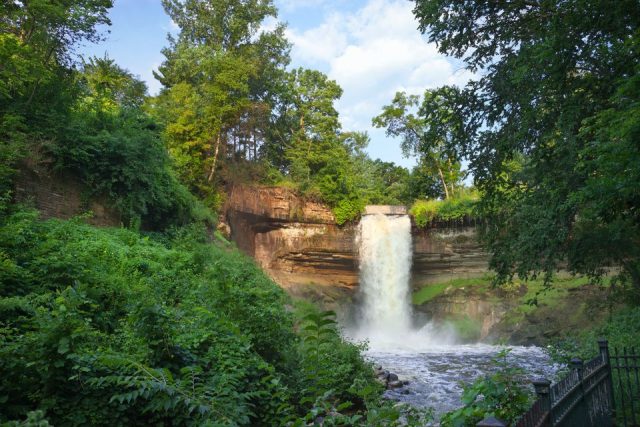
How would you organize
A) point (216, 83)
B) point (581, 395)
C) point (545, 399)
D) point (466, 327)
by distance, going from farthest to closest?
1. point (466, 327)
2. point (216, 83)
3. point (581, 395)
4. point (545, 399)

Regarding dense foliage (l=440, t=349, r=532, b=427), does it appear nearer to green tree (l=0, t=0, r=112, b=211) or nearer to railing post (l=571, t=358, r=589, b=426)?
railing post (l=571, t=358, r=589, b=426)

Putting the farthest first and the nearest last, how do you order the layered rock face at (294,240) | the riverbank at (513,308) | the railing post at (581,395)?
the layered rock face at (294,240)
the riverbank at (513,308)
the railing post at (581,395)

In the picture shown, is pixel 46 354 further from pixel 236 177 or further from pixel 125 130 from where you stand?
pixel 236 177

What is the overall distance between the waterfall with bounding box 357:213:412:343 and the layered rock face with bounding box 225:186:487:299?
1.97 ft

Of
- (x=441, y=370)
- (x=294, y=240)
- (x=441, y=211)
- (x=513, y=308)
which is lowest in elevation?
(x=441, y=370)

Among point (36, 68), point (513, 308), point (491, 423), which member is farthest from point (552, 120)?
point (513, 308)

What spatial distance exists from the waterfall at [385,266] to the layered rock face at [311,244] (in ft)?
1.97

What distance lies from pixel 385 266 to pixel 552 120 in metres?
20.8

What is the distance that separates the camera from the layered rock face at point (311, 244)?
28.5m

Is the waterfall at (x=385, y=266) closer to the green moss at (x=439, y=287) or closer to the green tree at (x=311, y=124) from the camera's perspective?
the green moss at (x=439, y=287)

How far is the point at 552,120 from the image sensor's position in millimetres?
9703

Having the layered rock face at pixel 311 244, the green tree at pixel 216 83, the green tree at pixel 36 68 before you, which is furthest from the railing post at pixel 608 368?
the layered rock face at pixel 311 244

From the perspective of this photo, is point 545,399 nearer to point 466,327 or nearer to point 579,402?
point 579,402

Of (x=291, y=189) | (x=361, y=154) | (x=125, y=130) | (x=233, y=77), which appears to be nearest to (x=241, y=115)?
(x=233, y=77)
